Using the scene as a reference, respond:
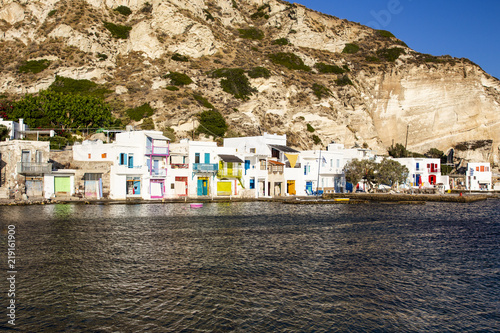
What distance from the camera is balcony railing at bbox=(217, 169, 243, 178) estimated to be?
1845 inches

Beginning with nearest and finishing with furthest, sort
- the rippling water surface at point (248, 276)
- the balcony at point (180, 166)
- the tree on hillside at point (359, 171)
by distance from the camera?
1. the rippling water surface at point (248, 276)
2. the balcony at point (180, 166)
3. the tree on hillside at point (359, 171)

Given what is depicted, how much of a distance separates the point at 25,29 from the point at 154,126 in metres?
41.7

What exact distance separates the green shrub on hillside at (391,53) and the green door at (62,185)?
3255 inches

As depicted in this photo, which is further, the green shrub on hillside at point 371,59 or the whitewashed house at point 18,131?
the green shrub on hillside at point 371,59

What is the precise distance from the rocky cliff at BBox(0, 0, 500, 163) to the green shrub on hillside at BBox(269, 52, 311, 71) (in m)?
0.44

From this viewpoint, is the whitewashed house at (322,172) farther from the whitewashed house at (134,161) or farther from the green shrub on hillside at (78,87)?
the green shrub on hillside at (78,87)

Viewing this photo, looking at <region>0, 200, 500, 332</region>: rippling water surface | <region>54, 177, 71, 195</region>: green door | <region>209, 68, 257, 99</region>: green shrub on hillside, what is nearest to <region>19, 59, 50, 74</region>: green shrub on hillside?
<region>209, 68, 257, 99</region>: green shrub on hillside

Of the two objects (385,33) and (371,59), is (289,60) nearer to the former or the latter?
(371,59)

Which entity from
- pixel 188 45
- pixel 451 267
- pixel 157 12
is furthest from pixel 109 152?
pixel 157 12

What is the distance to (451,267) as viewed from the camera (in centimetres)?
1845

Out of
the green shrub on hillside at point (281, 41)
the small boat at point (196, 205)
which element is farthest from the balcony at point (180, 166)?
the green shrub on hillside at point (281, 41)

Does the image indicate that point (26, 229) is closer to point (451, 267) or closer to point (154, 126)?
point (451, 267)

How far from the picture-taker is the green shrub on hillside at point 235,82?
79.8 m

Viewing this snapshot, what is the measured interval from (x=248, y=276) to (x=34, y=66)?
244ft
